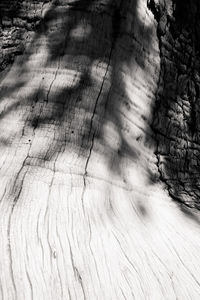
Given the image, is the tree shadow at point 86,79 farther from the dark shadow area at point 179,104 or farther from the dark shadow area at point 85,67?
the dark shadow area at point 179,104

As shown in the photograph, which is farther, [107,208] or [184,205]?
[184,205]

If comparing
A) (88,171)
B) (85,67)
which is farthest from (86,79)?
(88,171)

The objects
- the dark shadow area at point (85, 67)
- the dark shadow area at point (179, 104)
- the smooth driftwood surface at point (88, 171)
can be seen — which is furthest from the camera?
the dark shadow area at point (179, 104)

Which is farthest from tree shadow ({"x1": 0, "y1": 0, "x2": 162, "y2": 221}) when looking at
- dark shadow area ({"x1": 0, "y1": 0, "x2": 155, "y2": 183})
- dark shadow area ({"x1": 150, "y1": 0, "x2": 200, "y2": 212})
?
dark shadow area ({"x1": 150, "y1": 0, "x2": 200, "y2": 212})

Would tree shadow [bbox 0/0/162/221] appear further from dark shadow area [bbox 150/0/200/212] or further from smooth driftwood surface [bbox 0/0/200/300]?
dark shadow area [bbox 150/0/200/212]

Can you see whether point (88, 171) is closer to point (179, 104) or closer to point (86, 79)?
point (86, 79)

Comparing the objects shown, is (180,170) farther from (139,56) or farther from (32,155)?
(32,155)

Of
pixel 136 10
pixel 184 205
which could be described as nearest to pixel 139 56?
pixel 136 10

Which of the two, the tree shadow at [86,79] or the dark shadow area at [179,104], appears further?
the dark shadow area at [179,104]

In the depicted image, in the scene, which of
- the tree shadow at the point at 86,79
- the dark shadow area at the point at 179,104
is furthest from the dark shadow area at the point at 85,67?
the dark shadow area at the point at 179,104

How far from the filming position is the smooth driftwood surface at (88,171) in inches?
62.2

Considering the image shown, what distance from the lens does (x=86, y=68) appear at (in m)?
2.31

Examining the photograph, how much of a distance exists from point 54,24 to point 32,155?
969mm

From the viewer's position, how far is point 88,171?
2.01 meters
